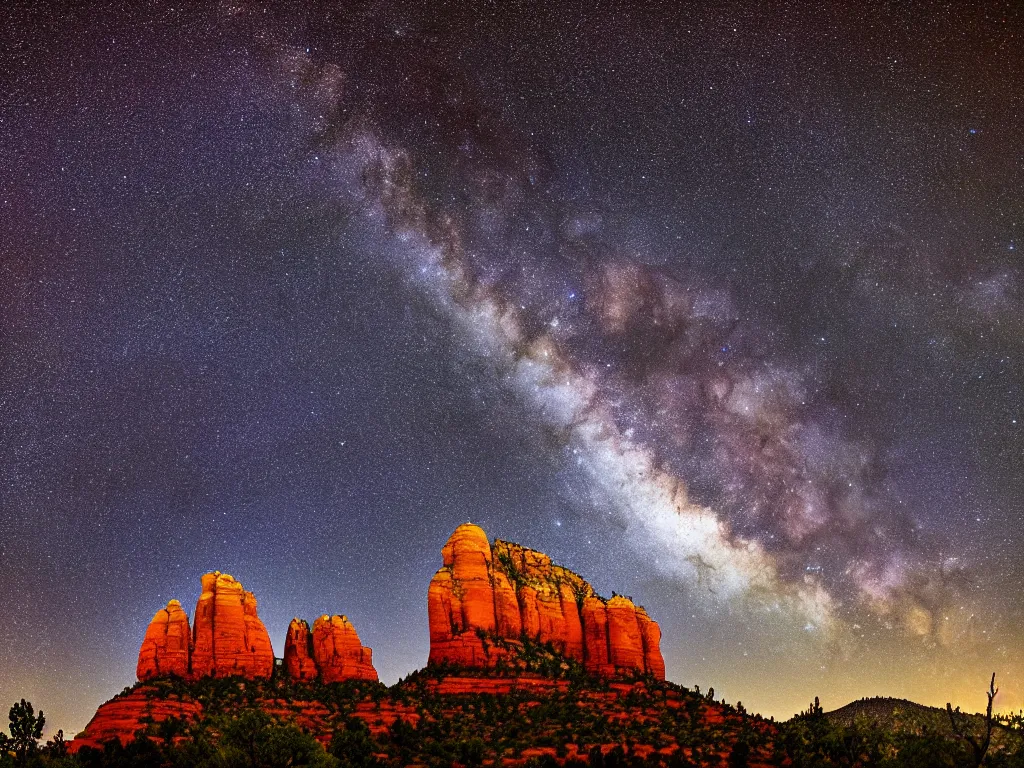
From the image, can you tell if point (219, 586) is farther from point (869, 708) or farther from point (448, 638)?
point (869, 708)

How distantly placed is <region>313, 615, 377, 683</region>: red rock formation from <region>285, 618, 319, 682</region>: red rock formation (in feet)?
2.33

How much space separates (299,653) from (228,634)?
8484mm

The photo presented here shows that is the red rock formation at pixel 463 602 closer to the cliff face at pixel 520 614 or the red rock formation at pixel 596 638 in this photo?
the cliff face at pixel 520 614

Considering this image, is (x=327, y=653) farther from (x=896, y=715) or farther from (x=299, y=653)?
(x=896, y=715)

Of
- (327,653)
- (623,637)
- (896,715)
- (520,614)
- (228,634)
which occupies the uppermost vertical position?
(520,614)

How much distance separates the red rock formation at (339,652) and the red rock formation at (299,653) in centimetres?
71

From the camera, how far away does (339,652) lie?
8169 cm

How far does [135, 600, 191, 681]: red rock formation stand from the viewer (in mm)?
72812

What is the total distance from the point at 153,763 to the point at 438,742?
20314mm

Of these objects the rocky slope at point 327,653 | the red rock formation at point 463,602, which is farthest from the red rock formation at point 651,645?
the rocky slope at point 327,653

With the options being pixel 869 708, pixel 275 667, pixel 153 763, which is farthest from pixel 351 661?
pixel 869 708

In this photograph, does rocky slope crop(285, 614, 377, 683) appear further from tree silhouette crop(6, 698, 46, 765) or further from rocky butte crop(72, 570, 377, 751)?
tree silhouette crop(6, 698, 46, 765)

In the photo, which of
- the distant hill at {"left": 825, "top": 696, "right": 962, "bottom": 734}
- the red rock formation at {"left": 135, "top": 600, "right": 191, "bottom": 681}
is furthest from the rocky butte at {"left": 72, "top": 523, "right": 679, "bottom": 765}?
the distant hill at {"left": 825, "top": 696, "right": 962, "bottom": 734}

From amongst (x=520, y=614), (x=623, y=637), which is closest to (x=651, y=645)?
(x=623, y=637)
